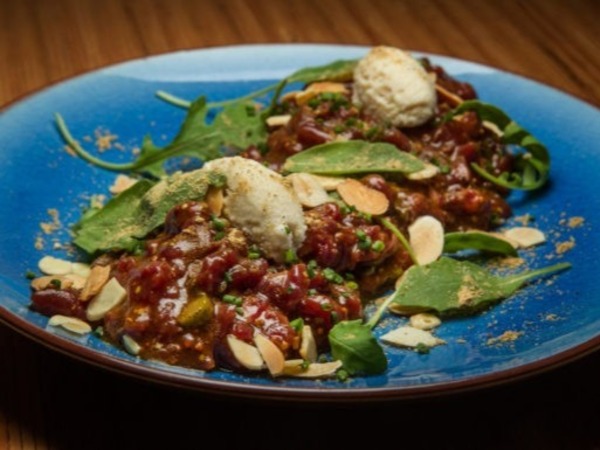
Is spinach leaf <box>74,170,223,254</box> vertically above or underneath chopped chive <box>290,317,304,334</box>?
above

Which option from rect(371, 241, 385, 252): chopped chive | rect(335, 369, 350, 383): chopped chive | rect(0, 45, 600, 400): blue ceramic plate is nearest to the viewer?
rect(0, 45, 600, 400): blue ceramic plate

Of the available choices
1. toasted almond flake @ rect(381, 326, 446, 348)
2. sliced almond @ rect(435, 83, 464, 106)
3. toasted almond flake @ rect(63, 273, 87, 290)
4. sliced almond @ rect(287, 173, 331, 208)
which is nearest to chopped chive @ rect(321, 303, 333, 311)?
toasted almond flake @ rect(381, 326, 446, 348)

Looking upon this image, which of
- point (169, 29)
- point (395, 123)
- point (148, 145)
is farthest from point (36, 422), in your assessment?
A: point (169, 29)

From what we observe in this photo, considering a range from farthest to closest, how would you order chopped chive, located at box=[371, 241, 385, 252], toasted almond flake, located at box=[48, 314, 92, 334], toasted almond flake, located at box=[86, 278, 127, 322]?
1. chopped chive, located at box=[371, 241, 385, 252]
2. toasted almond flake, located at box=[86, 278, 127, 322]
3. toasted almond flake, located at box=[48, 314, 92, 334]

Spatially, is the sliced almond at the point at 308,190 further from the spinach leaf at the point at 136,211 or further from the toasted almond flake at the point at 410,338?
the toasted almond flake at the point at 410,338

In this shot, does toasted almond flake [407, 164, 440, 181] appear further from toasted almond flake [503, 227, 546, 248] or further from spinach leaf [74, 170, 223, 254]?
spinach leaf [74, 170, 223, 254]

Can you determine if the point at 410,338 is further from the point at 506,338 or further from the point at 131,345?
the point at 131,345
